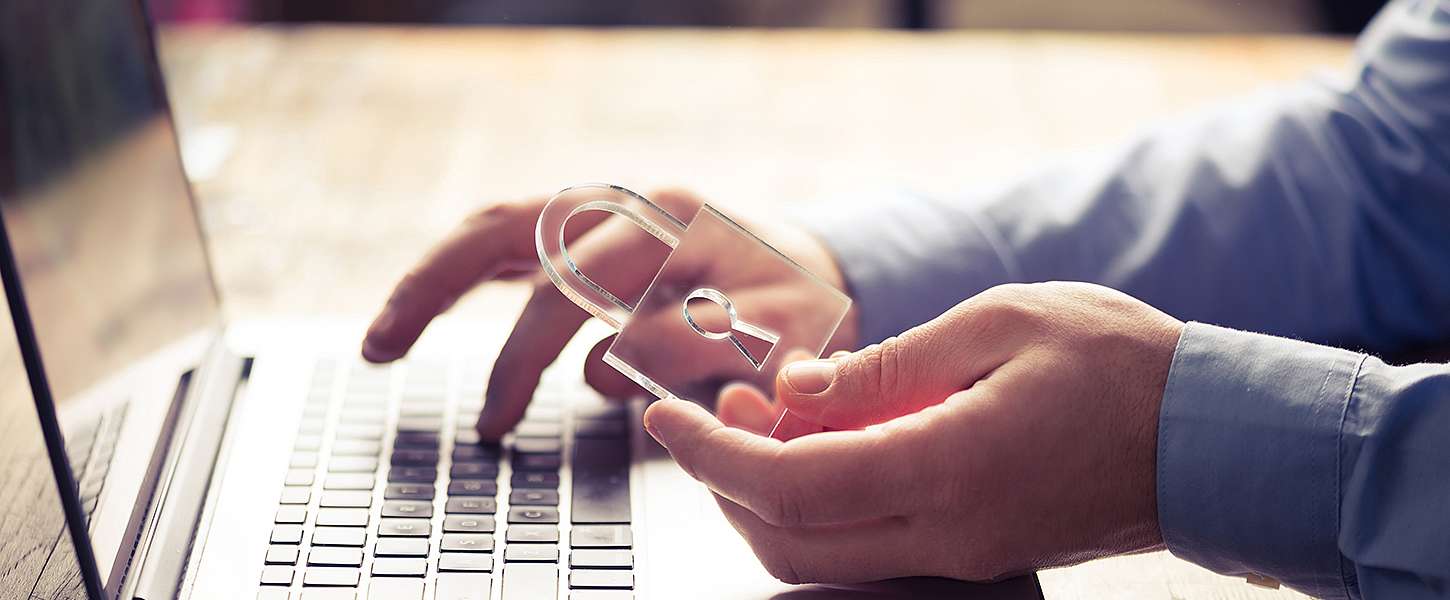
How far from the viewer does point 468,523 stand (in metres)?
0.52

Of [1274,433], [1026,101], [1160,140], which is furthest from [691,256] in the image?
[1026,101]

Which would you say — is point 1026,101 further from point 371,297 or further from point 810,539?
point 810,539

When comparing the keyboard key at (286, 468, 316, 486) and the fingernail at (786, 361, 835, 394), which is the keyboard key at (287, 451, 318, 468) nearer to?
the keyboard key at (286, 468, 316, 486)

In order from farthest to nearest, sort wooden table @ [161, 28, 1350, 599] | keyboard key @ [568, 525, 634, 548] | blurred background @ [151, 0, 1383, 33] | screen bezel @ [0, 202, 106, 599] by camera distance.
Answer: blurred background @ [151, 0, 1383, 33] → wooden table @ [161, 28, 1350, 599] → keyboard key @ [568, 525, 634, 548] → screen bezel @ [0, 202, 106, 599]

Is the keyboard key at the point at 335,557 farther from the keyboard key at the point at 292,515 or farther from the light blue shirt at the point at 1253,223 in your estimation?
the light blue shirt at the point at 1253,223

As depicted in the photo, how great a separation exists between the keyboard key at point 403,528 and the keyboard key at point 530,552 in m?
0.03

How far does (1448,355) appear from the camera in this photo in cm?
68

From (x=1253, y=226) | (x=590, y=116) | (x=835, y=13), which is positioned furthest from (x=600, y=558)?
(x=835, y=13)

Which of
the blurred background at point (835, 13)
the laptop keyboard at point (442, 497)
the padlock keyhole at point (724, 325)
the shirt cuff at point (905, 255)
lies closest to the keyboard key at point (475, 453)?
the laptop keyboard at point (442, 497)

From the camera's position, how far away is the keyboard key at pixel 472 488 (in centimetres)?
54

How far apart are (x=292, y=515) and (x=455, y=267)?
15 centimetres

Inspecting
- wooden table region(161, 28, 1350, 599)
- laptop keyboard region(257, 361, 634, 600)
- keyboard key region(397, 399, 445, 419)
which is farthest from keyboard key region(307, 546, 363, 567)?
wooden table region(161, 28, 1350, 599)

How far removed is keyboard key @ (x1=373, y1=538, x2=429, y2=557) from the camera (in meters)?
0.50

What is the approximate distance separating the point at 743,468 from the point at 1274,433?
0.61ft
